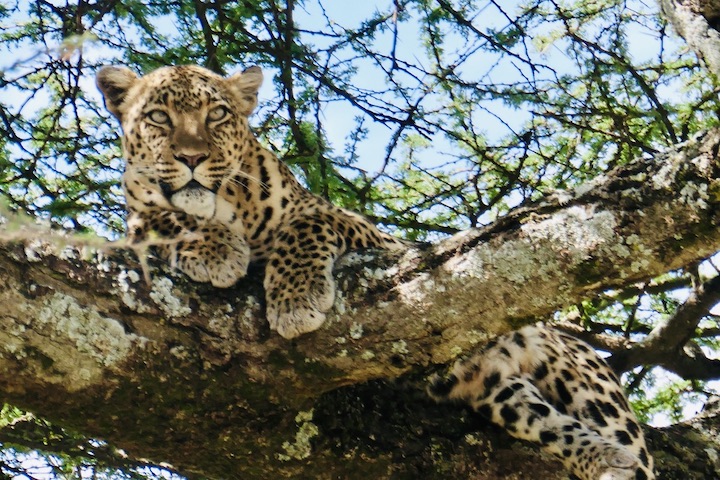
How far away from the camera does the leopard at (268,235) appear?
5.08 metres

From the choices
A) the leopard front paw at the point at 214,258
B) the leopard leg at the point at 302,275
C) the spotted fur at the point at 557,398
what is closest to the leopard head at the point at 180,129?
the leopard front paw at the point at 214,258

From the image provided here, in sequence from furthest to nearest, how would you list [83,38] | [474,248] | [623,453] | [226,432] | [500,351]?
[500,351] < [623,453] < [226,432] < [474,248] < [83,38]

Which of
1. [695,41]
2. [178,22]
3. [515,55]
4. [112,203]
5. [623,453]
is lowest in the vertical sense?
[623,453]

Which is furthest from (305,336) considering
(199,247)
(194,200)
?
(194,200)

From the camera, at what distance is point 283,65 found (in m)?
7.28

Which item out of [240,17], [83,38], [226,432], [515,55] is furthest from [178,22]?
[83,38]

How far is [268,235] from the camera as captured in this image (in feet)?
19.7

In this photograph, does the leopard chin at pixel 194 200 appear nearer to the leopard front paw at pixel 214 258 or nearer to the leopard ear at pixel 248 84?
the leopard front paw at pixel 214 258

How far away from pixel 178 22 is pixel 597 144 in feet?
10.7

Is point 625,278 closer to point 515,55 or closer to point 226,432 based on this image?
point 226,432

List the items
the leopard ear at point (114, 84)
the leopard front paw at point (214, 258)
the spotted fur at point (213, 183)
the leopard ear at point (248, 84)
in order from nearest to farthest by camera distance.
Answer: the leopard front paw at point (214, 258)
the spotted fur at point (213, 183)
the leopard ear at point (114, 84)
the leopard ear at point (248, 84)

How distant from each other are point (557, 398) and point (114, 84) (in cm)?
333

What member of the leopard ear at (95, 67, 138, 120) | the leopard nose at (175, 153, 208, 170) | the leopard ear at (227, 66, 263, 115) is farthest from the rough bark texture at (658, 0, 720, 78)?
the leopard ear at (95, 67, 138, 120)

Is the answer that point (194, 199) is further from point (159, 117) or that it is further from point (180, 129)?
point (159, 117)
